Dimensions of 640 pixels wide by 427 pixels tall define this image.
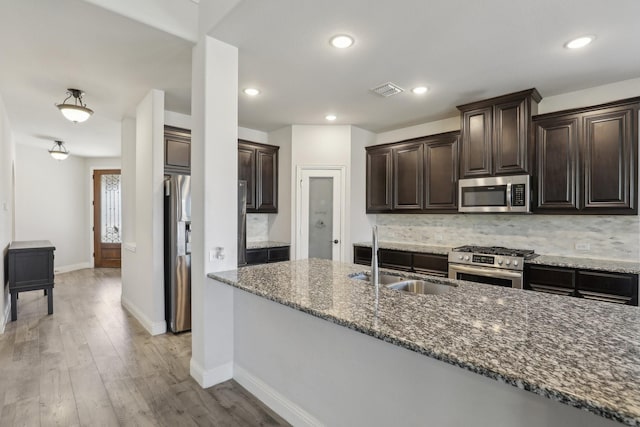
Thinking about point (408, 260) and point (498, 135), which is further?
point (408, 260)

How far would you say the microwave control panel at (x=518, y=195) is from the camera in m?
3.37

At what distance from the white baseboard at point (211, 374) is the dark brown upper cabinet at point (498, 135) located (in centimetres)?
315

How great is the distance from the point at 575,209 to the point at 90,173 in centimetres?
904

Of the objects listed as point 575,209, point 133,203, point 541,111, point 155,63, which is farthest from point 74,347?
point 541,111

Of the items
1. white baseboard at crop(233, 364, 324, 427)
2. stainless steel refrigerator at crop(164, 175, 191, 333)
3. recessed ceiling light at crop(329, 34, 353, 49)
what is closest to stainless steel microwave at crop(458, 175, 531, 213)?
recessed ceiling light at crop(329, 34, 353, 49)

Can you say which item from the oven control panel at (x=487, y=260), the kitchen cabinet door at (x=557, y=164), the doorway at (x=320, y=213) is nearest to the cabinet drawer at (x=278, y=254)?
the doorway at (x=320, y=213)

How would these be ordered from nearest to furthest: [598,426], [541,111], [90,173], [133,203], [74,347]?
[598,426] → [74,347] → [541,111] → [133,203] → [90,173]

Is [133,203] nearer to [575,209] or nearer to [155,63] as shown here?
[155,63]

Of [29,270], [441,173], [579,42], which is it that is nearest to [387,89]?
[441,173]

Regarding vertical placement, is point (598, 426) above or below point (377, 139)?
below

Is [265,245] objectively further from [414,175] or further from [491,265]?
[491,265]

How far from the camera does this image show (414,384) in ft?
4.78

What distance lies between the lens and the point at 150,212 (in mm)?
3582

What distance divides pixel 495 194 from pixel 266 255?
9.46ft
